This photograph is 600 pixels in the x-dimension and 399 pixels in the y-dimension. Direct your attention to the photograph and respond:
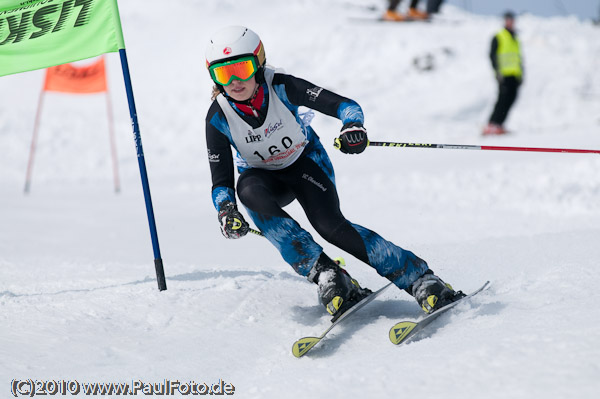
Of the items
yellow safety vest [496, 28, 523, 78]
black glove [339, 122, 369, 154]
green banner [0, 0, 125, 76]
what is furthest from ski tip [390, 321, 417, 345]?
yellow safety vest [496, 28, 523, 78]

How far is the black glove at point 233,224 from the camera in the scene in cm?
327

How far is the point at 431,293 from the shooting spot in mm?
3223

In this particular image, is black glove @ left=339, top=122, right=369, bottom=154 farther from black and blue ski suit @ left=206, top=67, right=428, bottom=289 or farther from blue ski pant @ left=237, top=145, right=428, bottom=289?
blue ski pant @ left=237, top=145, right=428, bottom=289

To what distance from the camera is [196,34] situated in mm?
19266

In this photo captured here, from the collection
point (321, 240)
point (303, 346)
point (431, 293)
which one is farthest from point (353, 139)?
point (321, 240)

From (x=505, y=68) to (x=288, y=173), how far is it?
27.5 feet

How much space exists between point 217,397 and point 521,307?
1.61 metres

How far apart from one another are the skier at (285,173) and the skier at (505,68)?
8.11 metres

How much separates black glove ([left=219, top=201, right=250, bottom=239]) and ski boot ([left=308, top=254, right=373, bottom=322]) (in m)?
0.47

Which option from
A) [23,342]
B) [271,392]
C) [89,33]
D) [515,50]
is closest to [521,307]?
[271,392]

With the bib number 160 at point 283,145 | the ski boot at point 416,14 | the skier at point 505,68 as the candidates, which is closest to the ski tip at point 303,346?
the bib number 160 at point 283,145

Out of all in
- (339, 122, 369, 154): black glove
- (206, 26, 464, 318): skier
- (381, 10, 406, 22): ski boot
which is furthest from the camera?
(381, 10, 406, 22): ski boot

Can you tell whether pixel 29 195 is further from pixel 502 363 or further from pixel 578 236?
pixel 502 363

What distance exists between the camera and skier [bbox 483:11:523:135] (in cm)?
1085
